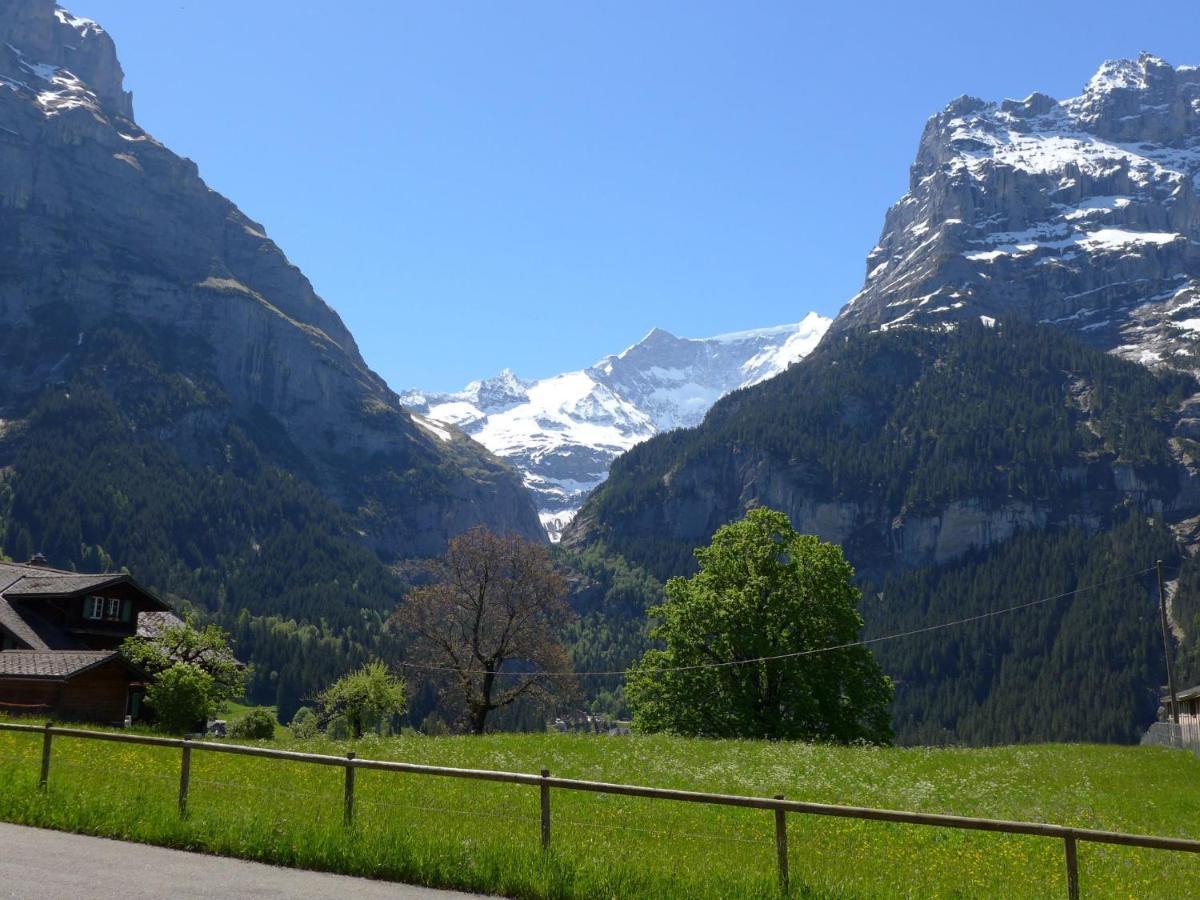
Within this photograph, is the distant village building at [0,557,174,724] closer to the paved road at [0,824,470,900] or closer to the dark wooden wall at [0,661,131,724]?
the dark wooden wall at [0,661,131,724]

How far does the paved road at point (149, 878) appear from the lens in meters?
14.6

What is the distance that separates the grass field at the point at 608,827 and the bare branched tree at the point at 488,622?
28091 millimetres

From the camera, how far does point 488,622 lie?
6231 centimetres

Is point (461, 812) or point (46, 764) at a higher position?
point (46, 764)

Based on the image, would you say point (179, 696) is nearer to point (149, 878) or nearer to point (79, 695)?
point (79, 695)

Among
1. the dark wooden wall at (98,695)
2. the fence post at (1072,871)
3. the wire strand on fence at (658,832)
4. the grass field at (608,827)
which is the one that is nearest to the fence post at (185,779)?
the grass field at (608,827)

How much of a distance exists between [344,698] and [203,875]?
64.9 metres

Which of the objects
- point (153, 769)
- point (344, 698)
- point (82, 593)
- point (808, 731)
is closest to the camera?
point (153, 769)

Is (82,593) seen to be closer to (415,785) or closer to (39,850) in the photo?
(415,785)

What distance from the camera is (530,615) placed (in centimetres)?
6234

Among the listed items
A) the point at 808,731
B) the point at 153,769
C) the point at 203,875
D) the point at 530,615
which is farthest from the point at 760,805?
the point at 530,615

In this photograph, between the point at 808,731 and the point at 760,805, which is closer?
the point at 760,805

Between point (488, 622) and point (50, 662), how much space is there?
25.4 metres

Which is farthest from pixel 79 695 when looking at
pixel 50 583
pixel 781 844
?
pixel 781 844
